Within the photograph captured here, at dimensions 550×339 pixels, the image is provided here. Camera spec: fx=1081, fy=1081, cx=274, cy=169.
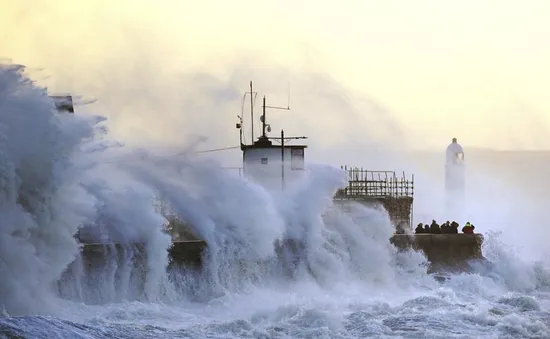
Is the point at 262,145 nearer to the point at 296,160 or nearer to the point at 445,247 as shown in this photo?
the point at 296,160

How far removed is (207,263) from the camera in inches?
1076

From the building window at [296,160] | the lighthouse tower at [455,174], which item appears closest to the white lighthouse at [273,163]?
the building window at [296,160]

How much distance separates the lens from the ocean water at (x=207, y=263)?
21.0 meters

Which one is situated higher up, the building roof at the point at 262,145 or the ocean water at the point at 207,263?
the building roof at the point at 262,145

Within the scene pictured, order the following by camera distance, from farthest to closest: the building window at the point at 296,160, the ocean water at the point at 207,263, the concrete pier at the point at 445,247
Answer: the building window at the point at 296,160
the concrete pier at the point at 445,247
the ocean water at the point at 207,263

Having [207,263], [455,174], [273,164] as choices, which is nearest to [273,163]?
[273,164]

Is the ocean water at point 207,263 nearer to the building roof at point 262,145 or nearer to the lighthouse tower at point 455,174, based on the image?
the building roof at point 262,145

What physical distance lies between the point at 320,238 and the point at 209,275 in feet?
17.5

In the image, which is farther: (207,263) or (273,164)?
(273,164)

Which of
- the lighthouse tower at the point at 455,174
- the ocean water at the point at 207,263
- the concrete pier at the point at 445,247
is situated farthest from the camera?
the lighthouse tower at the point at 455,174

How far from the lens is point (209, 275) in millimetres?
27156

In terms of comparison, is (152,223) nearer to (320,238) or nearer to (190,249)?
(190,249)

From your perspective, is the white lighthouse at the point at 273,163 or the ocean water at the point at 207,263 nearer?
the ocean water at the point at 207,263

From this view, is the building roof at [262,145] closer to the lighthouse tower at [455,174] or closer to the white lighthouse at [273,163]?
the white lighthouse at [273,163]
